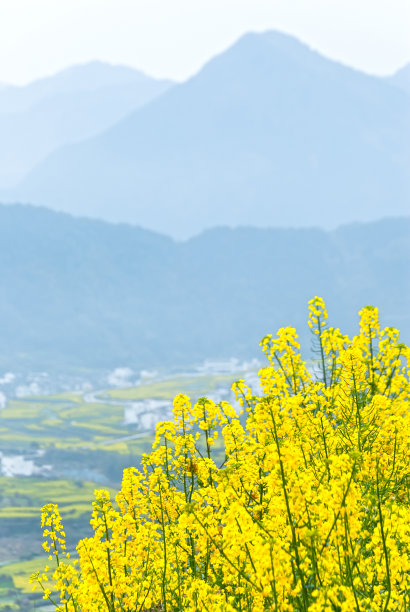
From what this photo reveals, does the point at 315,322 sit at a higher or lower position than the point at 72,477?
higher

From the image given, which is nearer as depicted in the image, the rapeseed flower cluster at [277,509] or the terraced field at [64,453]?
the rapeseed flower cluster at [277,509]

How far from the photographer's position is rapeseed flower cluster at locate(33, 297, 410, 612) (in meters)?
5.62

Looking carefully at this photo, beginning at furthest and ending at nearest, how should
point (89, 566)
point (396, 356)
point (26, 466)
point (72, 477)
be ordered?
1. point (26, 466)
2. point (72, 477)
3. point (396, 356)
4. point (89, 566)

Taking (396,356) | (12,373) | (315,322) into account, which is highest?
(12,373)

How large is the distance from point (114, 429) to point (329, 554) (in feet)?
371

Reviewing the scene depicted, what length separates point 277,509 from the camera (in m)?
6.06

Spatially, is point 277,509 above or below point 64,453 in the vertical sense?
above

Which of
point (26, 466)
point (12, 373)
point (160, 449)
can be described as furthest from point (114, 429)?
point (160, 449)

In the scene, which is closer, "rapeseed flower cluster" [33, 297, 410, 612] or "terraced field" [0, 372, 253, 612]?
"rapeseed flower cluster" [33, 297, 410, 612]

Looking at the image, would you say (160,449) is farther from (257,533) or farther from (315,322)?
(257,533)

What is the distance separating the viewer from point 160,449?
381 inches

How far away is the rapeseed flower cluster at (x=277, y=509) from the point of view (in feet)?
18.4

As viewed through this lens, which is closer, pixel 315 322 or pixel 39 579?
pixel 39 579

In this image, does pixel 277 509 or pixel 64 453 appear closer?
pixel 277 509
